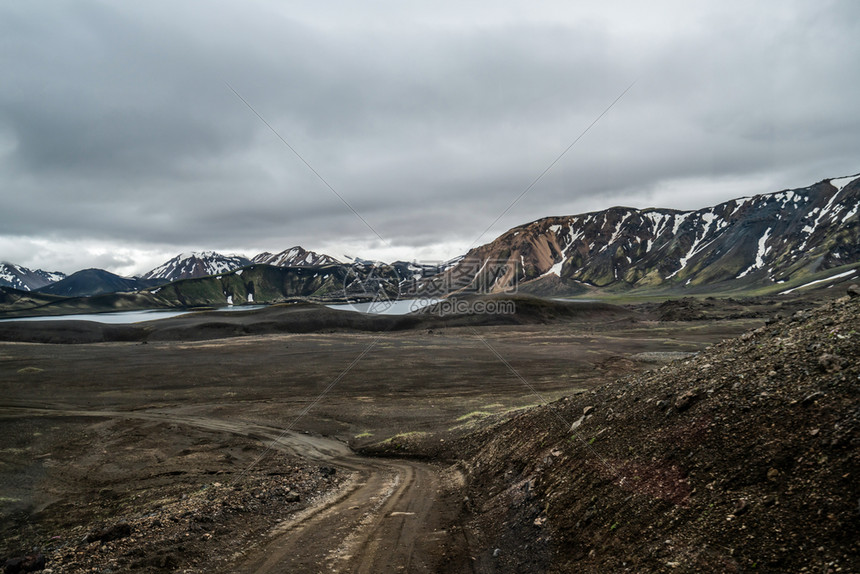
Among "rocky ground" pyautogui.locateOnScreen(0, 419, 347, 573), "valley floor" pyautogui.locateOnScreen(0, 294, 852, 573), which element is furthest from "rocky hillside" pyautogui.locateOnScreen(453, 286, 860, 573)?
"rocky ground" pyautogui.locateOnScreen(0, 419, 347, 573)

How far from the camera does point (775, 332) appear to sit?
1237cm

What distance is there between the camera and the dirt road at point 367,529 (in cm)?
918

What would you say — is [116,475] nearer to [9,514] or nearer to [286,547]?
[9,514]

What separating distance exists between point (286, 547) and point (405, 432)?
1495 centimetres

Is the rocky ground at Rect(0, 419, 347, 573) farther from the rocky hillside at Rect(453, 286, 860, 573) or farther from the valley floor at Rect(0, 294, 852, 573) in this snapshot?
the rocky hillside at Rect(453, 286, 860, 573)

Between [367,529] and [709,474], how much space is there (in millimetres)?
8165

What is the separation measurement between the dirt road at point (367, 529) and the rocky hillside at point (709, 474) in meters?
1.41

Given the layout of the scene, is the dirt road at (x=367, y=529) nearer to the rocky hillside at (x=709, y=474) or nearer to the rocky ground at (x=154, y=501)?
the rocky ground at (x=154, y=501)

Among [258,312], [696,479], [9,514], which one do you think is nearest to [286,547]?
[696,479]

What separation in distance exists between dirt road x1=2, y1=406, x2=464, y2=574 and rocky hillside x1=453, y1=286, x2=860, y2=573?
1415mm

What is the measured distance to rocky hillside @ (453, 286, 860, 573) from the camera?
5.86m

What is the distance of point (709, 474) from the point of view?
7594 mm

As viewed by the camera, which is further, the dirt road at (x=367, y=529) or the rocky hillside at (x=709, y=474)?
the dirt road at (x=367, y=529)

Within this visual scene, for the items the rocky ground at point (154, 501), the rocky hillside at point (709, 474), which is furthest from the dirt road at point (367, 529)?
the rocky hillside at point (709, 474)
